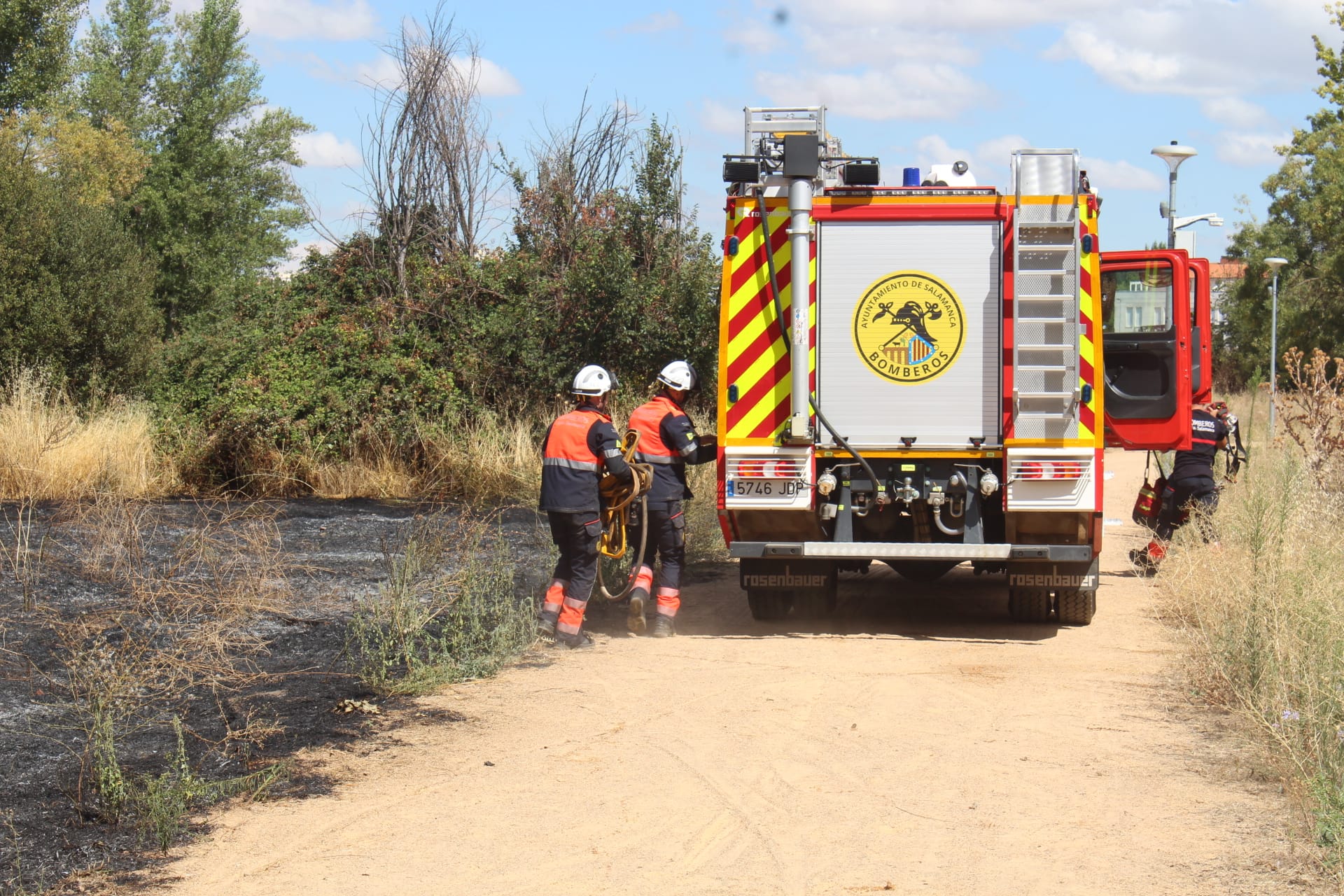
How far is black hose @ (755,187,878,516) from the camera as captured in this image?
855 cm

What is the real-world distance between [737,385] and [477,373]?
914 centimetres

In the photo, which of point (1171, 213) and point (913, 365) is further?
point (1171, 213)

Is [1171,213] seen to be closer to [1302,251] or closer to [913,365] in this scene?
[913,365]

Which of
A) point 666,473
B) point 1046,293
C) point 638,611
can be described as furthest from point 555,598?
point 1046,293

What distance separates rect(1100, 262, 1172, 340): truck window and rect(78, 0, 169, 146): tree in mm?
42048

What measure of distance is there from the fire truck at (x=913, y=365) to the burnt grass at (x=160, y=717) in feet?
9.09

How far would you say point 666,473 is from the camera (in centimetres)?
944

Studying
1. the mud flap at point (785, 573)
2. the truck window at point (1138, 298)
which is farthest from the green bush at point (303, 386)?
the truck window at point (1138, 298)

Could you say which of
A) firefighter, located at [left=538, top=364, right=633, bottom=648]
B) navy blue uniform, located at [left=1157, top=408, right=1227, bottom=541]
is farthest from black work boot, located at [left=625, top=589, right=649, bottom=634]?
navy blue uniform, located at [left=1157, top=408, right=1227, bottom=541]

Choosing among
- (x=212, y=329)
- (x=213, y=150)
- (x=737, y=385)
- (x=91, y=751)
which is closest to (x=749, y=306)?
(x=737, y=385)

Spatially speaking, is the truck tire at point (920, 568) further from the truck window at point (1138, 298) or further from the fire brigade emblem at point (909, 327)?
the truck window at point (1138, 298)

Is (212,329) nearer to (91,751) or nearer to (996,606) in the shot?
(996,606)

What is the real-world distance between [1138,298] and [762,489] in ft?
11.4

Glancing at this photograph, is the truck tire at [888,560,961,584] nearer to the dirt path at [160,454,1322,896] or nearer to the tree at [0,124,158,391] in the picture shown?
the dirt path at [160,454,1322,896]
